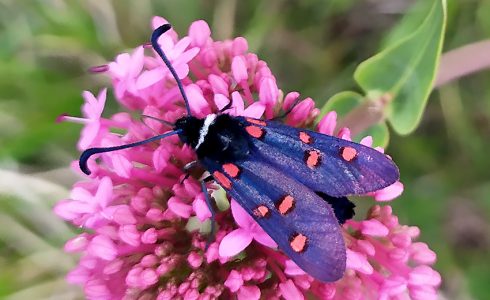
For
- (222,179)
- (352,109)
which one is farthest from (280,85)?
(222,179)

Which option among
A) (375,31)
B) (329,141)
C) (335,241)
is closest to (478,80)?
(375,31)

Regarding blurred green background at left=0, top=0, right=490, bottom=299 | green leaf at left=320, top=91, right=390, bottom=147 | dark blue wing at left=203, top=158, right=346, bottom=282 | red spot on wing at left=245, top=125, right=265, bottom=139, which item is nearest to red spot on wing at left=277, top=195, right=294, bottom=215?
dark blue wing at left=203, top=158, right=346, bottom=282

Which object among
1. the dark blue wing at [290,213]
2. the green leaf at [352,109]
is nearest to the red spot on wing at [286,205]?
the dark blue wing at [290,213]

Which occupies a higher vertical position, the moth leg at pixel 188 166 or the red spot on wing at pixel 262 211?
the moth leg at pixel 188 166

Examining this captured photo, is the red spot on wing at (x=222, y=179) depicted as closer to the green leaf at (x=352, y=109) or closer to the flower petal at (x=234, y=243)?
the flower petal at (x=234, y=243)

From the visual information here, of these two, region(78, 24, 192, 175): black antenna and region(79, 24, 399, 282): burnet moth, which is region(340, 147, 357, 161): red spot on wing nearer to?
region(79, 24, 399, 282): burnet moth

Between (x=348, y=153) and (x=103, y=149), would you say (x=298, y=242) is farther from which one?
(x=103, y=149)
